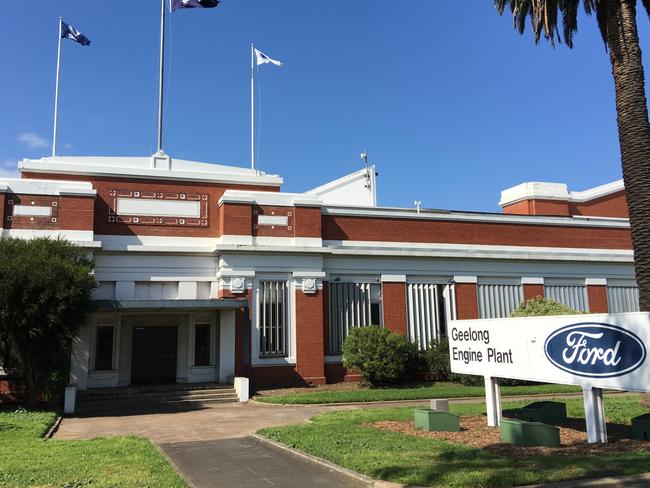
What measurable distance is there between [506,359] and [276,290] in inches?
496

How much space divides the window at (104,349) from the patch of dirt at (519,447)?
1240cm

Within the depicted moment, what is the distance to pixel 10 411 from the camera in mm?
16750

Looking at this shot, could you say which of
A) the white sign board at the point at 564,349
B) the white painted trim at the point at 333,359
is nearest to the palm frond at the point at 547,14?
the white sign board at the point at 564,349

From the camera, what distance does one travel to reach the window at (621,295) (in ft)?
90.4

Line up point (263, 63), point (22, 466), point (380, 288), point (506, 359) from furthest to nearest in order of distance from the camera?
point (263, 63) < point (380, 288) < point (506, 359) < point (22, 466)

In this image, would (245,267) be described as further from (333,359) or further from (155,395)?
(155,395)

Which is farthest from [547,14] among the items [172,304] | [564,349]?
[172,304]

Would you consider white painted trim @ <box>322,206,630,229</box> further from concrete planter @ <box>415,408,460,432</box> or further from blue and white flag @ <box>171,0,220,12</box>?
concrete planter @ <box>415,408,460,432</box>

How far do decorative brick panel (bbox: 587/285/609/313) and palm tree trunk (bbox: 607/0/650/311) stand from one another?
45.5ft

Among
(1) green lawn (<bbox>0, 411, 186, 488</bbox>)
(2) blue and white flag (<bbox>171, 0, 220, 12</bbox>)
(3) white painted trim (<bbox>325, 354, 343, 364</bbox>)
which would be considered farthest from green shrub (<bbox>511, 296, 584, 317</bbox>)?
(2) blue and white flag (<bbox>171, 0, 220, 12</bbox>)

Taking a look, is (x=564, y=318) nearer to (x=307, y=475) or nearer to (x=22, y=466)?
(x=307, y=475)

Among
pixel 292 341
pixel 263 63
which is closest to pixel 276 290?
pixel 292 341

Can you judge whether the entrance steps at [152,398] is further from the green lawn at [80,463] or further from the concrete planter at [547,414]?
the concrete planter at [547,414]

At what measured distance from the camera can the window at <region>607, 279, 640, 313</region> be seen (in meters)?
27.6
